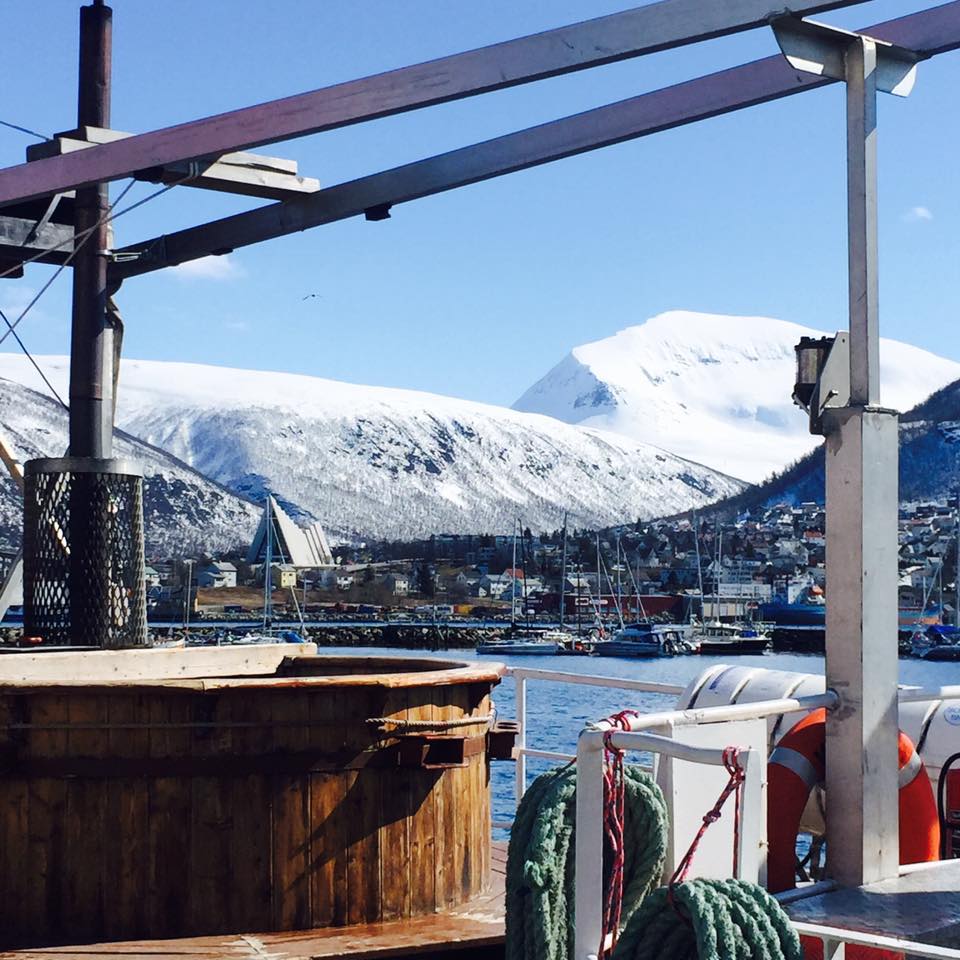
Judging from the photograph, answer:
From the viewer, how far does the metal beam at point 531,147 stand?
24.1ft

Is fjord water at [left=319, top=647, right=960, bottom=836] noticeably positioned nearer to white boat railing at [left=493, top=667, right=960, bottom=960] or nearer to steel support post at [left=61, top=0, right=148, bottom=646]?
steel support post at [left=61, top=0, right=148, bottom=646]

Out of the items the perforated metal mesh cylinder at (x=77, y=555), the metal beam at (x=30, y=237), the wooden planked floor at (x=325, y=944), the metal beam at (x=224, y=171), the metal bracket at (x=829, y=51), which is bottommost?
the wooden planked floor at (x=325, y=944)

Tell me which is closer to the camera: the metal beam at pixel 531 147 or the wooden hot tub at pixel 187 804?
the wooden hot tub at pixel 187 804

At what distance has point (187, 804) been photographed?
726 centimetres

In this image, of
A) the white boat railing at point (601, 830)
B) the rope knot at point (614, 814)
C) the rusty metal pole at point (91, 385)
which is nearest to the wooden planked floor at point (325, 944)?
the rope knot at point (614, 814)

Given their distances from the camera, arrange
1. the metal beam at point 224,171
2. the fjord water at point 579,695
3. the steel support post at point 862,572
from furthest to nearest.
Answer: the fjord water at point 579,695 → the metal beam at point 224,171 → the steel support post at point 862,572

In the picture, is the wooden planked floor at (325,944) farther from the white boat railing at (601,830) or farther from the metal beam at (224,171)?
the metal beam at (224,171)

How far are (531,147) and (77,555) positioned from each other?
15.6 ft

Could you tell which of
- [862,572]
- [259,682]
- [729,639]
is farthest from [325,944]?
[729,639]

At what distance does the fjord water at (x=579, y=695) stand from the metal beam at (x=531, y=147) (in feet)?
11.7

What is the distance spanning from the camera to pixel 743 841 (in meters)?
5.33

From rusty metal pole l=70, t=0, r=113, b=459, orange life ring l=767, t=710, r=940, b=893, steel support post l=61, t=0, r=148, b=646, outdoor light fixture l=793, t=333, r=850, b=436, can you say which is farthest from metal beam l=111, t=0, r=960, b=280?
orange life ring l=767, t=710, r=940, b=893

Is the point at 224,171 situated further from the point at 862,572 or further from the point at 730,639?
the point at 730,639

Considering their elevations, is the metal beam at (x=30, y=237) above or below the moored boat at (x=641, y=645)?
above
